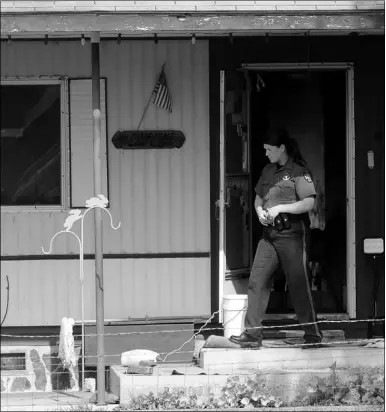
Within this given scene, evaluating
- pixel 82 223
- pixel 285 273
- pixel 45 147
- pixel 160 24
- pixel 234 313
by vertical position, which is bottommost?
pixel 234 313

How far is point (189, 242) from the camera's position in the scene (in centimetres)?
1031

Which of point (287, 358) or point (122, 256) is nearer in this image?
point (287, 358)

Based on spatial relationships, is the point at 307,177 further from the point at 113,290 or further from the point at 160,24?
the point at 113,290

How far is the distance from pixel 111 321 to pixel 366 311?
7.99 ft

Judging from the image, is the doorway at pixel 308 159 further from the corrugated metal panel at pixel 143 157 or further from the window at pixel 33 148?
the window at pixel 33 148

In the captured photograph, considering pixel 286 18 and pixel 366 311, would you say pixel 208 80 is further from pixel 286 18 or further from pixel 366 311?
pixel 366 311

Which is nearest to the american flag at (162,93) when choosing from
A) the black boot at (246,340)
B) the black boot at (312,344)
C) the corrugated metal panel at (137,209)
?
the corrugated metal panel at (137,209)

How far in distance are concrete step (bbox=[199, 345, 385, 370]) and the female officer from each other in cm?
12

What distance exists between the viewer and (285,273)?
31.0ft

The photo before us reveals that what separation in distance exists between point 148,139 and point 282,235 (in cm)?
170

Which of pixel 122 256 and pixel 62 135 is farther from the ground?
pixel 62 135

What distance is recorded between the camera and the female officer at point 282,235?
9.35 meters

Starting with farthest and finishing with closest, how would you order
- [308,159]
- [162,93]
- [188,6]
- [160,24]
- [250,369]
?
[308,159], [162,93], [250,369], [188,6], [160,24]

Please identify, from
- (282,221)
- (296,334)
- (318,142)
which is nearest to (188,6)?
(282,221)
